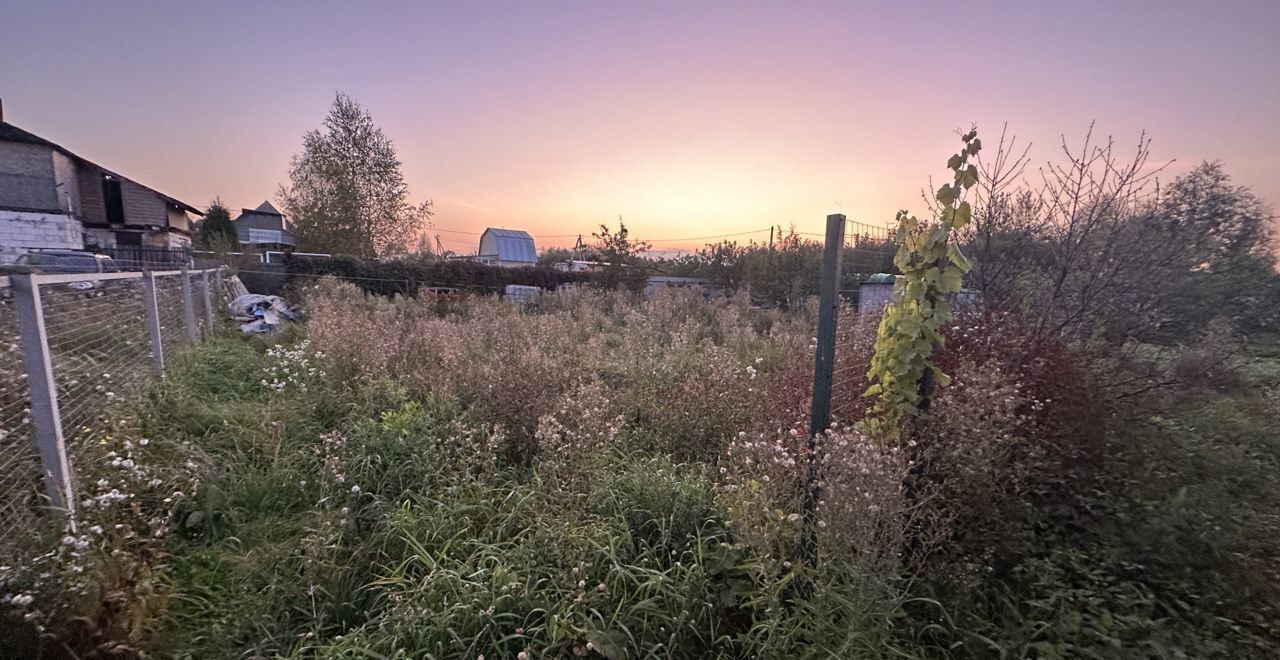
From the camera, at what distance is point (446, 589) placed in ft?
7.32

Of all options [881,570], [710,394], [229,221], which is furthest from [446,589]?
[229,221]

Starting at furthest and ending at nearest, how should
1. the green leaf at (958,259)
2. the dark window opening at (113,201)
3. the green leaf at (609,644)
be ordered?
the dark window opening at (113,201), the green leaf at (958,259), the green leaf at (609,644)

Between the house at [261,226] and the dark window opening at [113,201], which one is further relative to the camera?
the house at [261,226]

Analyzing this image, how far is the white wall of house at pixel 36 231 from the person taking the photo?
1998 centimetres

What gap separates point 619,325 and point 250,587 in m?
7.35

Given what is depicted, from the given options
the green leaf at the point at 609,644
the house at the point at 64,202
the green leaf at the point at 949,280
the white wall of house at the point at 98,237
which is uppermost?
the house at the point at 64,202

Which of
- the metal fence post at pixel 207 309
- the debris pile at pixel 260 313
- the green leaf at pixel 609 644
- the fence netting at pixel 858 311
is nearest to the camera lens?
the green leaf at pixel 609 644

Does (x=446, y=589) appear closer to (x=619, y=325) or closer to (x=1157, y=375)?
(x=1157, y=375)

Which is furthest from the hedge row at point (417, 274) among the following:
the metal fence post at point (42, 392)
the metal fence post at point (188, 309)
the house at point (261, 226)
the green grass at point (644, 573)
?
the house at point (261, 226)

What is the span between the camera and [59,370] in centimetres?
338

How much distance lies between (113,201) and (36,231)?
16.6 feet

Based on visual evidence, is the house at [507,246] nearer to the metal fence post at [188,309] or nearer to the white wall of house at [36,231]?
the white wall of house at [36,231]

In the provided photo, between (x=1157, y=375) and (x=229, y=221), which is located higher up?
(x=229, y=221)

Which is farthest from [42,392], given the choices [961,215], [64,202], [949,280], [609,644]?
[64,202]
